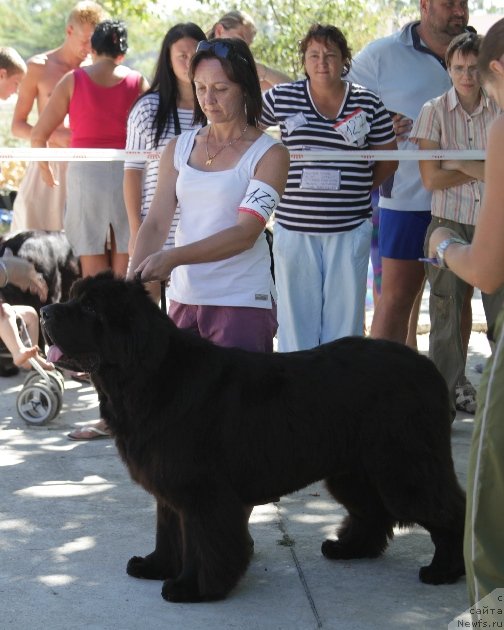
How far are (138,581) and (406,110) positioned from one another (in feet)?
12.2

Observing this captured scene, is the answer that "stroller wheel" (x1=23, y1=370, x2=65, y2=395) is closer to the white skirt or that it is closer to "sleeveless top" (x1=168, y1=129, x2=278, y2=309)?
the white skirt

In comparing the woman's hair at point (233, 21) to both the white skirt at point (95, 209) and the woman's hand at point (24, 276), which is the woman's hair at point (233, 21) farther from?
the woman's hand at point (24, 276)

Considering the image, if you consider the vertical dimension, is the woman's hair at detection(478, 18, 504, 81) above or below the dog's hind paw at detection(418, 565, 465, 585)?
above

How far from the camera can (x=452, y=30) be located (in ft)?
21.0

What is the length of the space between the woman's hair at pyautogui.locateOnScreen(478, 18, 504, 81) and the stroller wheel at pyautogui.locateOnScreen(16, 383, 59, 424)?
4187mm

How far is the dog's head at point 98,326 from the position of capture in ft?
11.7

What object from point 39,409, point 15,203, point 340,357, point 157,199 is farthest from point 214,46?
point 15,203

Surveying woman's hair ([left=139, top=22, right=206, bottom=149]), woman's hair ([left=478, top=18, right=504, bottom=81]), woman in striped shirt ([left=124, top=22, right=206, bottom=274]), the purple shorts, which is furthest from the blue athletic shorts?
woman's hair ([left=478, top=18, right=504, bottom=81])

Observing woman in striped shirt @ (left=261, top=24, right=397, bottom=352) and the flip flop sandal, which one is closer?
woman in striped shirt @ (left=261, top=24, right=397, bottom=352)

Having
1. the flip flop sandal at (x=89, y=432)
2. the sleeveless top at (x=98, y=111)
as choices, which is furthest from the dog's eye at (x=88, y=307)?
the sleeveless top at (x=98, y=111)

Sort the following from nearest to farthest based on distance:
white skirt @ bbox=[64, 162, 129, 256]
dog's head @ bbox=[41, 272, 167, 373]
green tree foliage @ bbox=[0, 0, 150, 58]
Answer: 1. dog's head @ bbox=[41, 272, 167, 373]
2. white skirt @ bbox=[64, 162, 129, 256]
3. green tree foliage @ bbox=[0, 0, 150, 58]

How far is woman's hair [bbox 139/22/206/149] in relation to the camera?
5.73 metres

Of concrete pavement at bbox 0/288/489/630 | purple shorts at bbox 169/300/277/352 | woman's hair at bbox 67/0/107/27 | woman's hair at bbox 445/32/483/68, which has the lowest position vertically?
concrete pavement at bbox 0/288/489/630

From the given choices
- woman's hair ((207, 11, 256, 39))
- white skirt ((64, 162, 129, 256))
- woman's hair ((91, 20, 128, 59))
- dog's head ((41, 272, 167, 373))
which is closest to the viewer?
dog's head ((41, 272, 167, 373))
